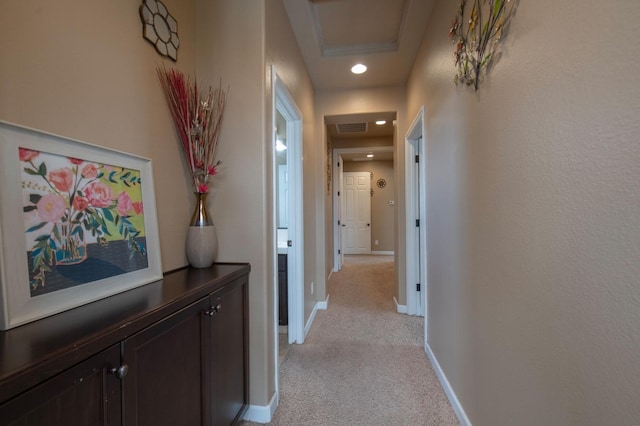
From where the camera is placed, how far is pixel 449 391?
168 centimetres

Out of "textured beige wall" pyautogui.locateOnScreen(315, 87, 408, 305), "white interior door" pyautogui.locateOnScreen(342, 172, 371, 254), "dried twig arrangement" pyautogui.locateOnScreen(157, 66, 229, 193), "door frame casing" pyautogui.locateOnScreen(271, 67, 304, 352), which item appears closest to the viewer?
"dried twig arrangement" pyautogui.locateOnScreen(157, 66, 229, 193)

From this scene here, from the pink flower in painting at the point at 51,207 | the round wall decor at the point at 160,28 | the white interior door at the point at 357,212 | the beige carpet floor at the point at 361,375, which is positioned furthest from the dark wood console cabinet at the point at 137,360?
the white interior door at the point at 357,212

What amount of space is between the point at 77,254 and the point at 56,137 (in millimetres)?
376

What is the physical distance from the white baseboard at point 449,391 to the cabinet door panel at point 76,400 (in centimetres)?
161

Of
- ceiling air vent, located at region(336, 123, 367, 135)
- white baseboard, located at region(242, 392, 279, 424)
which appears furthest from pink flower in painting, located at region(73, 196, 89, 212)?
ceiling air vent, located at region(336, 123, 367, 135)

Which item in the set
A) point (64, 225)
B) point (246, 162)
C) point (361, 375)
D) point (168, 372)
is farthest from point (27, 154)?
point (361, 375)

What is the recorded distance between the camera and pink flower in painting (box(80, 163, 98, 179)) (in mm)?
927

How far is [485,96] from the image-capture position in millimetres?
1199

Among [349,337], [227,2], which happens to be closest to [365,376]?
[349,337]

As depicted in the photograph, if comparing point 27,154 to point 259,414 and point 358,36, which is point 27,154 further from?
point 358,36

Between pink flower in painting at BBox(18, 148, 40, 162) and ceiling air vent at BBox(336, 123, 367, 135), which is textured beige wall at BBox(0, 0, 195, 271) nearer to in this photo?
pink flower in painting at BBox(18, 148, 40, 162)

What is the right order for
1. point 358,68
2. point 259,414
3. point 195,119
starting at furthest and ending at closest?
point 358,68 → point 259,414 → point 195,119

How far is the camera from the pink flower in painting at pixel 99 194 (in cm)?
94

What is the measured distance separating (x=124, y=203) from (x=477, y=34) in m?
1.73
